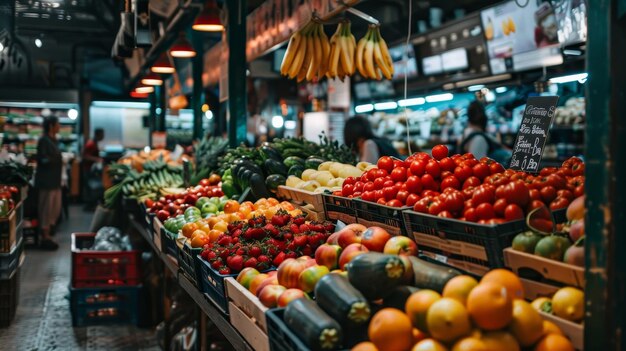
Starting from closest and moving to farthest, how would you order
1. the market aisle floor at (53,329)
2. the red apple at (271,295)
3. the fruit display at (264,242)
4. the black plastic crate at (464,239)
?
1. the black plastic crate at (464,239)
2. the red apple at (271,295)
3. the fruit display at (264,242)
4. the market aisle floor at (53,329)

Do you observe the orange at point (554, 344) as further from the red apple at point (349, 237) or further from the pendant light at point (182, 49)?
the pendant light at point (182, 49)

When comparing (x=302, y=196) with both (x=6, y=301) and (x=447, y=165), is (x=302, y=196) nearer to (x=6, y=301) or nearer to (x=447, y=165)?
(x=447, y=165)

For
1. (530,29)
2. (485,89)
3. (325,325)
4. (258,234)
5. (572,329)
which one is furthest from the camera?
(485,89)

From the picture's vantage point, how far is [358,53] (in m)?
5.07

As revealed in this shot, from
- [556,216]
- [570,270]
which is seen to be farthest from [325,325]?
[556,216]

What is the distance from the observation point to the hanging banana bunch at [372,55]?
5054mm

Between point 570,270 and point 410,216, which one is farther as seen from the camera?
point 410,216

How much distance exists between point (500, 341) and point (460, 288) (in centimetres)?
20

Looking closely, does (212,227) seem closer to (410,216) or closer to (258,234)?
(258,234)

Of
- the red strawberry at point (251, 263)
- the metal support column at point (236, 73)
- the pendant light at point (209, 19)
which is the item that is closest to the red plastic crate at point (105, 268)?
the metal support column at point (236, 73)

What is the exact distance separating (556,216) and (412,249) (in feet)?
1.75

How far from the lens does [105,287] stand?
230 inches

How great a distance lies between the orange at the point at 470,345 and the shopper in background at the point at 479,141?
4.99 metres

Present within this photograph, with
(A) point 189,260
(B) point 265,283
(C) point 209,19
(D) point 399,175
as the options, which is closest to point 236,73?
(C) point 209,19
